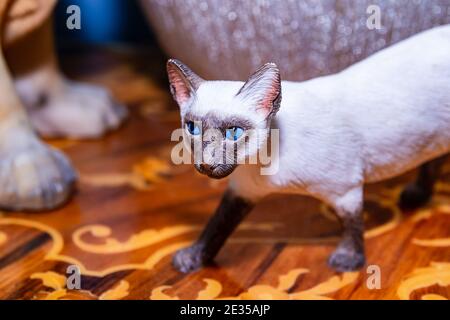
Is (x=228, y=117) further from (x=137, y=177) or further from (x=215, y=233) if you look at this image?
(x=137, y=177)

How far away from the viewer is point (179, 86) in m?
0.70

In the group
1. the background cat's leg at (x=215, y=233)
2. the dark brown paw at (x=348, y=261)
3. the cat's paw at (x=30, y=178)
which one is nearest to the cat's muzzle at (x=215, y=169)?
the background cat's leg at (x=215, y=233)

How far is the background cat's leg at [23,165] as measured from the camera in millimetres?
946

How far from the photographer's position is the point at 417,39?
2.51ft

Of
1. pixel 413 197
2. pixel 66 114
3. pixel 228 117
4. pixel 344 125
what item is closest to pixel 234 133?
pixel 228 117

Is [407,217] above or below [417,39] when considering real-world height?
below

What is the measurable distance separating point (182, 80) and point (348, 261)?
29 cm

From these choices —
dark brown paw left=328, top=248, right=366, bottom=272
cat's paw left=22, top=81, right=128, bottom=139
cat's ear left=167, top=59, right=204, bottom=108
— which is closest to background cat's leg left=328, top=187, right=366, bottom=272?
dark brown paw left=328, top=248, right=366, bottom=272

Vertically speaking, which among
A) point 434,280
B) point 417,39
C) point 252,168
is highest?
point 417,39

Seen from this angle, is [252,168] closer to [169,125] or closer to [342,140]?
[342,140]

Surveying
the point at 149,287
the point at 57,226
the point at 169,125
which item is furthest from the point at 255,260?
the point at 169,125

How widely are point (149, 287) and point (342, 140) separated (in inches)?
10.6

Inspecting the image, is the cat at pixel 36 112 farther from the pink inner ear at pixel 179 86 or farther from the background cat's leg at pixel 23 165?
the pink inner ear at pixel 179 86

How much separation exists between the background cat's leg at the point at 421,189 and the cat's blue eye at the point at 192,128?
38 cm
